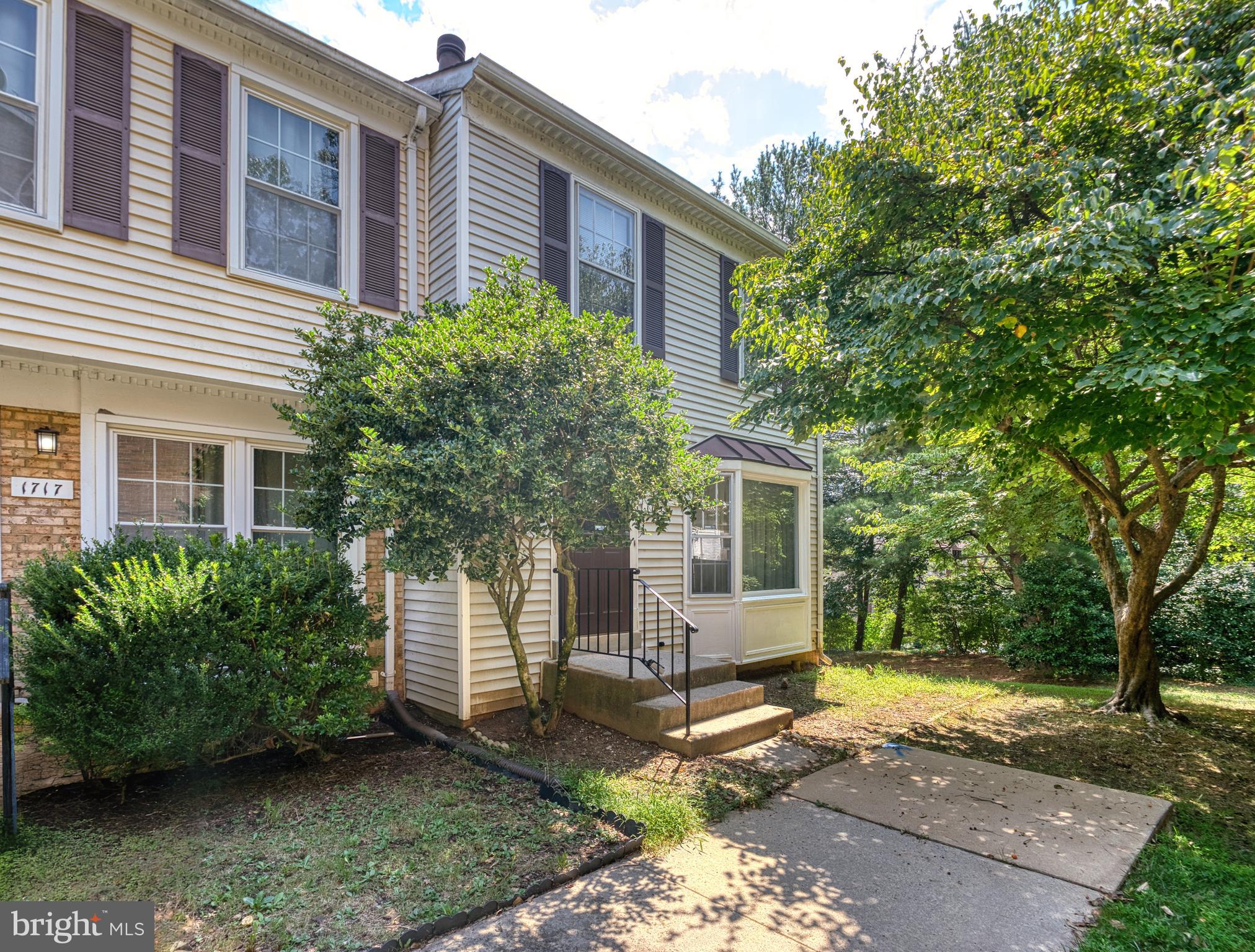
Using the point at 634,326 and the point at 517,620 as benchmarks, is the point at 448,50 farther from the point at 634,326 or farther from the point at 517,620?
the point at 517,620

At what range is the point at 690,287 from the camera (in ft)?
26.5

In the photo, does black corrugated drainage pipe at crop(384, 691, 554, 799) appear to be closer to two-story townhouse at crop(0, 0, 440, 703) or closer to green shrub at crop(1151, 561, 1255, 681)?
two-story townhouse at crop(0, 0, 440, 703)

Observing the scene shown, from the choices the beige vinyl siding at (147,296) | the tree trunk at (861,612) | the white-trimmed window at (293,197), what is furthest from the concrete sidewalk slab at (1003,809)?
the tree trunk at (861,612)

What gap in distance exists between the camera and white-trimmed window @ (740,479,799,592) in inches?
315

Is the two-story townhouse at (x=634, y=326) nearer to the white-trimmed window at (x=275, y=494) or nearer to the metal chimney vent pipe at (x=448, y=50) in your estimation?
the metal chimney vent pipe at (x=448, y=50)

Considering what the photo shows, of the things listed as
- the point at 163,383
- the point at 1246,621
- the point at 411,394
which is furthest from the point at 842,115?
the point at 1246,621

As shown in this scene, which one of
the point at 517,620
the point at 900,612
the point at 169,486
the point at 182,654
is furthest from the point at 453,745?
the point at 900,612

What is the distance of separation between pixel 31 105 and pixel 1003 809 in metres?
8.11

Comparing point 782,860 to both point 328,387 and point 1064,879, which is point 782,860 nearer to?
point 1064,879

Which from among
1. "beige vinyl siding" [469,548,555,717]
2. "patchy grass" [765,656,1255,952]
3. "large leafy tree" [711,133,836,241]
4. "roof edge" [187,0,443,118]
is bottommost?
"patchy grass" [765,656,1255,952]

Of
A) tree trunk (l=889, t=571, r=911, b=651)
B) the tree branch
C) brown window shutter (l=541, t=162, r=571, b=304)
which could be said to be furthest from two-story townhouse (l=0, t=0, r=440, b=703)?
tree trunk (l=889, t=571, r=911, b=651)

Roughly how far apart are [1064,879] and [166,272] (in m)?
6.96

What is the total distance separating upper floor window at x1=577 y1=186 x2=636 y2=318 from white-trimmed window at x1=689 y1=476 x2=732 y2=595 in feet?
8.47

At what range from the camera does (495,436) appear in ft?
13.9
